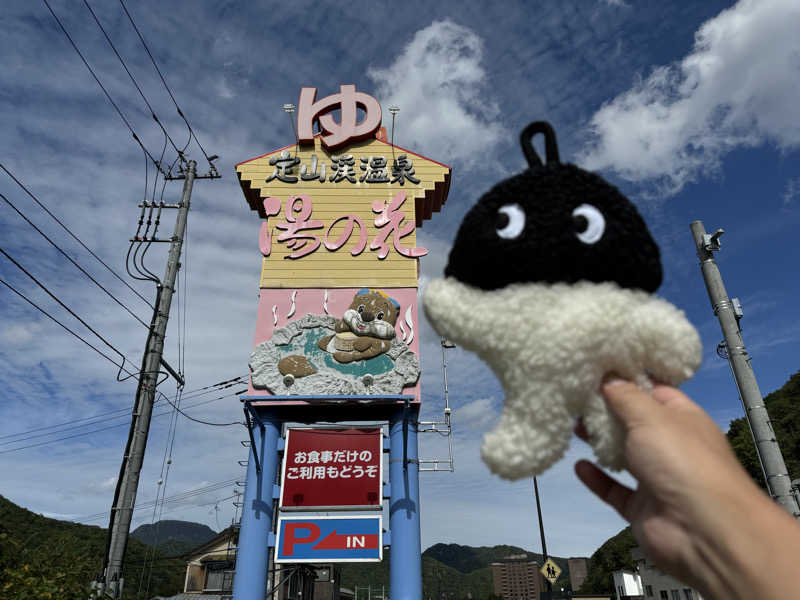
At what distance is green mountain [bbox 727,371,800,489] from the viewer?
2447 centimetres

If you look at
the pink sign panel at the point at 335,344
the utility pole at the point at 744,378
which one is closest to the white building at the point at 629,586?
the pink sign panel at the point at 335,344

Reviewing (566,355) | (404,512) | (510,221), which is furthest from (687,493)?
(404,512)

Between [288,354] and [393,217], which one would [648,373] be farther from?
[393,217]

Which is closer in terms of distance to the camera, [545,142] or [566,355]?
[566,355]

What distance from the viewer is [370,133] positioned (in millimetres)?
12586

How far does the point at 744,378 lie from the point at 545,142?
597 centimetres

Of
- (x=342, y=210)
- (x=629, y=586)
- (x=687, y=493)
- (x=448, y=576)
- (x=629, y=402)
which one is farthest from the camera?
(x=448, y=576)

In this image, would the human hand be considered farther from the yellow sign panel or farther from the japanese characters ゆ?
the yellow sign panel

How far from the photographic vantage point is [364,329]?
34.3 ft

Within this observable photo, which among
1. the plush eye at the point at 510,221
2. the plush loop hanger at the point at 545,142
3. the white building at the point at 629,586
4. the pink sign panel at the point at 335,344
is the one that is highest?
the pink sign panel at the point at 335,344

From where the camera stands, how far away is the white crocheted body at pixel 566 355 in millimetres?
1554

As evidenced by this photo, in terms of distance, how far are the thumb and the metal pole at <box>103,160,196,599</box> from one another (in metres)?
8.66

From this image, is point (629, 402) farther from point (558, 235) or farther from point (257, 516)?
point (257, 516)

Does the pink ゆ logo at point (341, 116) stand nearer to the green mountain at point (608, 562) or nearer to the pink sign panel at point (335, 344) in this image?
the pink sign panel at point (335, 344)
